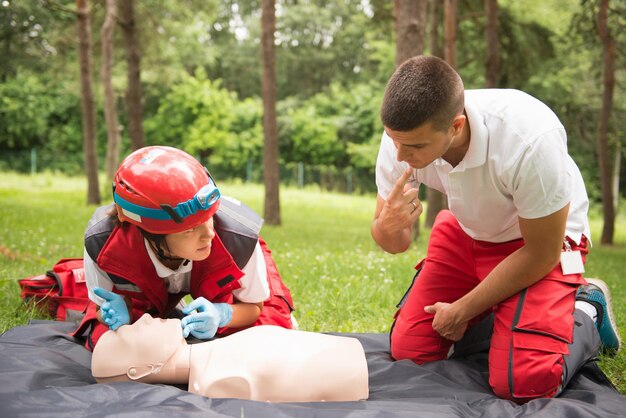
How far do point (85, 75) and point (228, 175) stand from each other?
59.8 feet

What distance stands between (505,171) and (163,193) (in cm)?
146

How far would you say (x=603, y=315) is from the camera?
366 cm

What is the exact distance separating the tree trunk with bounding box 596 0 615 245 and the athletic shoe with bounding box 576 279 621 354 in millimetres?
9908

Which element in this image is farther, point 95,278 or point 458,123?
point 95,278

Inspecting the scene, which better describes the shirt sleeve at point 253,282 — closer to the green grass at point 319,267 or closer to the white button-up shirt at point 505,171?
the white button-up shirt at point 505,171

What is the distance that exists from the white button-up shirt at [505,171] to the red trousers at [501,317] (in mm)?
250

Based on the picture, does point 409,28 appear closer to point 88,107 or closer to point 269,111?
point 269,111

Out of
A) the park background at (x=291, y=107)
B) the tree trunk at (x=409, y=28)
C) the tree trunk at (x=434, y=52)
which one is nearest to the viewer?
the park background at (x=291, y=107)

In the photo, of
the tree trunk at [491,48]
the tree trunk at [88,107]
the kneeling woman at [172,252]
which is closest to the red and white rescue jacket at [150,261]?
the kneeling woman at [172,252]

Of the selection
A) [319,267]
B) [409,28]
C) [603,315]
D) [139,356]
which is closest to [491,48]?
[409,28]

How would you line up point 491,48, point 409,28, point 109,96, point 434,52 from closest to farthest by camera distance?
Result: point 409,28 → point 491,48 → point 434,52 → point 109,96

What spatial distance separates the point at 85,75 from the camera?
1527 centimetres

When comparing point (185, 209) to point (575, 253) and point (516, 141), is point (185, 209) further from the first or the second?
point (575, 253)

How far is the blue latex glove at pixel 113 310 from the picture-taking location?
9.64 ft
